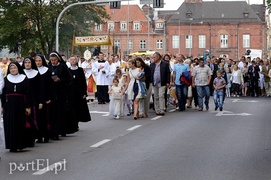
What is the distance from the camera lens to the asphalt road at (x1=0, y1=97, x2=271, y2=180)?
1151 centimetres

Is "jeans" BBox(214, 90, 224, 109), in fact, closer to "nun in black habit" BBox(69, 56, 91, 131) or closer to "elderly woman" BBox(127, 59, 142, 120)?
"elderly woman" BBox(127, 59, 142, 120)

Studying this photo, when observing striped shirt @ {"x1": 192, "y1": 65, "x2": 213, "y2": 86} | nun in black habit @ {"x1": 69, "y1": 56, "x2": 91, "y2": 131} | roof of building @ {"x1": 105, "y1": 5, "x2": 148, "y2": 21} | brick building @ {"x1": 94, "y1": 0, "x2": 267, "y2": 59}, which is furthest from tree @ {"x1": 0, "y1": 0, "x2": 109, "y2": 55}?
brick building @ {"x1": 94, "y1": 0, "x2": 267, "y2": 59}

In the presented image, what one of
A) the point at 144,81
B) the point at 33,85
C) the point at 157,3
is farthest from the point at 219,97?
the point at 157,3

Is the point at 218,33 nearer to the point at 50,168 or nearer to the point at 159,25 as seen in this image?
the point at 159,25

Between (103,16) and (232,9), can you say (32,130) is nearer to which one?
(103,16)

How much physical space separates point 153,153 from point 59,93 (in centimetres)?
388

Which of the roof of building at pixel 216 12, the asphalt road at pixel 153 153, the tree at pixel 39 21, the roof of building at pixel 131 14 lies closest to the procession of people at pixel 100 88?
the asphalt road at pixel 153 153

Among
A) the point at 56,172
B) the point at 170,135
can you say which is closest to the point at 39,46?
the point at 170,135

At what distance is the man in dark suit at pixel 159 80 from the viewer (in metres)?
24.5

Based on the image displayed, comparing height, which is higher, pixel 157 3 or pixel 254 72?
pixel 157 3

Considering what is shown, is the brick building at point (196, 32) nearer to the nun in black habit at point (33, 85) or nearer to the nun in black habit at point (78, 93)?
A: the nun in black habit at point (78, 93)

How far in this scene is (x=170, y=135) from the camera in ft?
57.6

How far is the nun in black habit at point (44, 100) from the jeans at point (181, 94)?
1044 cm

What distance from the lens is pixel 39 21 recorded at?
66312 millimetres
